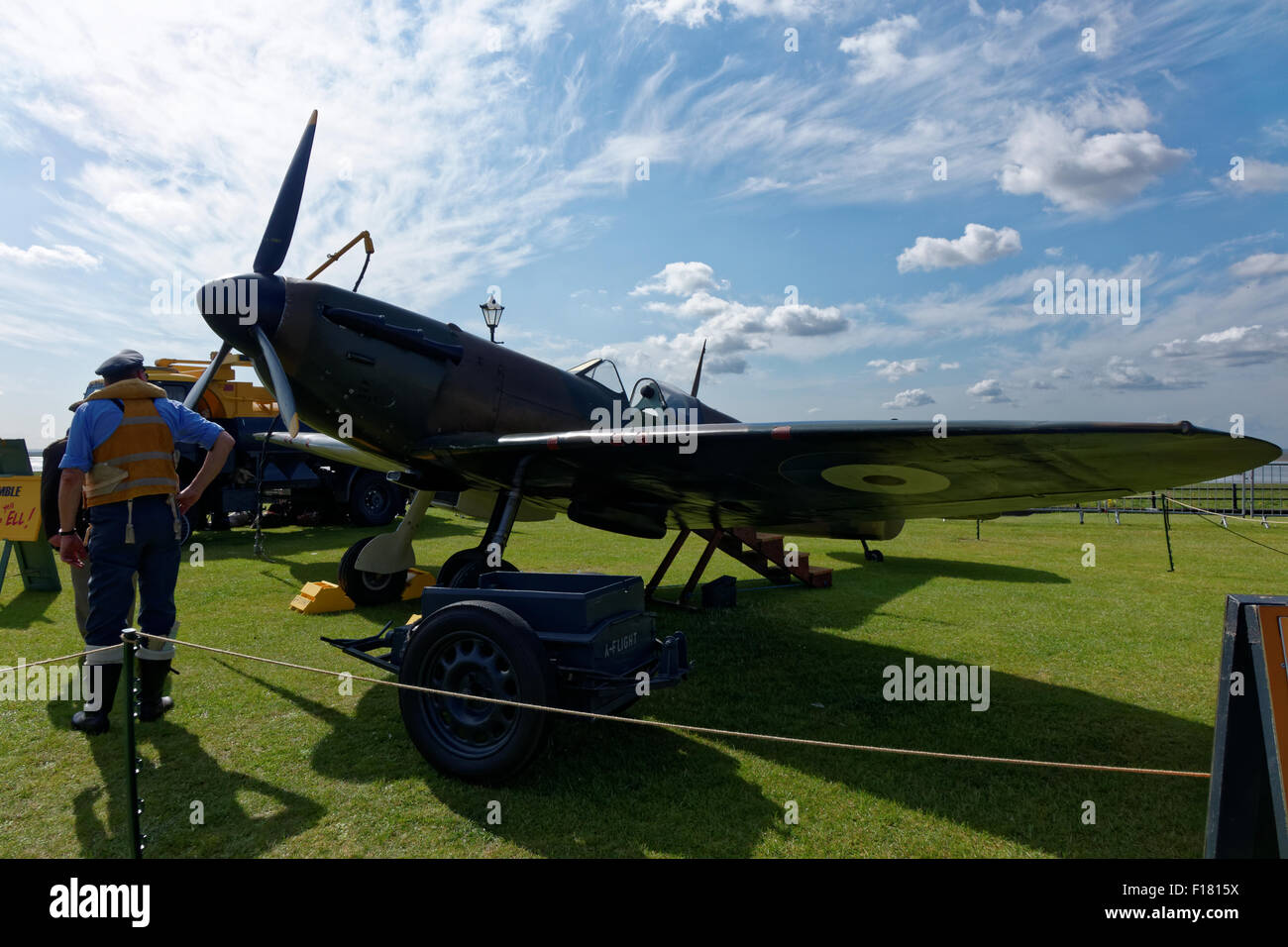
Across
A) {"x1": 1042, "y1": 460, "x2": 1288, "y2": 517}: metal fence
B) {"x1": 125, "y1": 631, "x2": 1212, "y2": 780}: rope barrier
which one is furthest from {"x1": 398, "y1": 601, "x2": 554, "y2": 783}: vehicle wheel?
{"x1": 1042, "y1": 460, "x2": 1288, "y2": 517}: metal fence

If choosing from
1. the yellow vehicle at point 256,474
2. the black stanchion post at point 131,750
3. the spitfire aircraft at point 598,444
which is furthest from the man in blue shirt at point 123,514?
the yellow vehicle at point 256,474

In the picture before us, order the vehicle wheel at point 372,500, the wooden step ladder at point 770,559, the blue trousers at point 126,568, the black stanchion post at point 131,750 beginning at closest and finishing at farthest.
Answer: the black stanchion post at point 131,750
the blue trousers at point 126,568
the wooden step ladder at point 770,559
the vehicle wheel at point 372,500

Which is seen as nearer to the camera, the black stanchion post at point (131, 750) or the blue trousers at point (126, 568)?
the black stanchion post at point (131, 750)

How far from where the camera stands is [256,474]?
14.0 m

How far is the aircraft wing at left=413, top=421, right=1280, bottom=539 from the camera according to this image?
9.53 ft

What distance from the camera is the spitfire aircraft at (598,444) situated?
3131 millimetres

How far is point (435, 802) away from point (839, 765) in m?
1.95

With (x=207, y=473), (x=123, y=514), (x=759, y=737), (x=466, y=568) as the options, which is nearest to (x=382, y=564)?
(x=466, y=568)

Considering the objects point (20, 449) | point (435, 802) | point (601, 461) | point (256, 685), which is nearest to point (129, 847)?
point (435, 802)

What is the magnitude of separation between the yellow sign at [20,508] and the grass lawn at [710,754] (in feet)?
2.79

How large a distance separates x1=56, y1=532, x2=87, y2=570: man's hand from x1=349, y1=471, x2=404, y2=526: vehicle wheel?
38.4 ft

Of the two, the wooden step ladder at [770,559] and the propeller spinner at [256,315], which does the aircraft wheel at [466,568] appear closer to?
the propeller spinner at [256,315]

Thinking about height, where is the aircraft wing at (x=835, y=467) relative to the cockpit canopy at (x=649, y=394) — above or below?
below

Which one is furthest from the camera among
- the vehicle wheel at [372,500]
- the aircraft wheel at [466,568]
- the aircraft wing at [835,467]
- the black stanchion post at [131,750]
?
the vehicle wheel at [372,500]
